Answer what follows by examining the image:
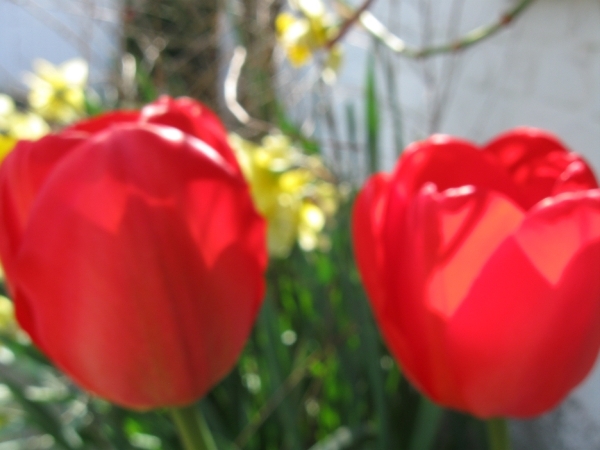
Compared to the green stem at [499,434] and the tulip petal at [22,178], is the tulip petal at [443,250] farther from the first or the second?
the tulip petal at [22,178]

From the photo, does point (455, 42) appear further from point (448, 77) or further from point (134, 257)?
point (134, 257)

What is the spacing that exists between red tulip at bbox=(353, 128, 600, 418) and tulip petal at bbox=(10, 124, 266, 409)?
0.06 metres

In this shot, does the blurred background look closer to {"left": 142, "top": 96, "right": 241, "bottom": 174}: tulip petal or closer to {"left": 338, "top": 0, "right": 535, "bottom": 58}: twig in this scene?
{"left": 338, "top": 0, "right": 535, "bottom": 58}: twig

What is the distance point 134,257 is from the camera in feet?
0.64

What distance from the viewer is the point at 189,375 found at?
216 mm

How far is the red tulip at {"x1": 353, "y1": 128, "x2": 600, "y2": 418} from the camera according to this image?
204 millimetres

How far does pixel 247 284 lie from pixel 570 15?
0.56 meters

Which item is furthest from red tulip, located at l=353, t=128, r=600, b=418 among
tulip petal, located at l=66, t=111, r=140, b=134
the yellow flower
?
the yellow flower

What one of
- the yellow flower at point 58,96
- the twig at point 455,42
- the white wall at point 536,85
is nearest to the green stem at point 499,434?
the twig at point 455,42

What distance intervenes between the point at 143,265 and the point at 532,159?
0.19m

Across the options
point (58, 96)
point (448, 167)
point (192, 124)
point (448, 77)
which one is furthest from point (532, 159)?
point (58, 96)

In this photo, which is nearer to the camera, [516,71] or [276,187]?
[276,187]

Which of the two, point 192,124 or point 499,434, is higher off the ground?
point 192,124

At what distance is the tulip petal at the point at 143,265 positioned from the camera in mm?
187
